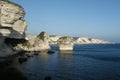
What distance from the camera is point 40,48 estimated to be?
15150 cm

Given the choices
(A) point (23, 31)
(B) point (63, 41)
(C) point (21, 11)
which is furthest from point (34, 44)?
(C) point (21, 11)

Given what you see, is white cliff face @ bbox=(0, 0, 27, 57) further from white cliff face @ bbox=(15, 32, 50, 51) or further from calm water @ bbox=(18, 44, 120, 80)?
white cliff face @ bbox=(15, 32, 50, 51)

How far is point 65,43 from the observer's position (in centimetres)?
16562

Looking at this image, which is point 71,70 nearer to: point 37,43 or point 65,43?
point 37,43

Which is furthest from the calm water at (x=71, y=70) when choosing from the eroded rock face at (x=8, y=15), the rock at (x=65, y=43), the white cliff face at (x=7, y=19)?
the rock at (x=65, y=43)

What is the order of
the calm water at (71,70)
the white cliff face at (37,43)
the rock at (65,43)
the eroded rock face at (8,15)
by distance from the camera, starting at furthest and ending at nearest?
the rock at (65,43) → the white cliff face at (37,43) → the eroded rock face at (8,15) → the calm water at (71,70)

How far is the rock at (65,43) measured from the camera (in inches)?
6437

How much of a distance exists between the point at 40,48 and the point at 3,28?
76.5 metres

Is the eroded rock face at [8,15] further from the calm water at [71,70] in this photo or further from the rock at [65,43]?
the rock at [65,43]

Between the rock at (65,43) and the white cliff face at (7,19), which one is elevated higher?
the white cliff face at (7,19)

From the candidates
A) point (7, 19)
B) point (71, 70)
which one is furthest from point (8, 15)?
point (71, 70)

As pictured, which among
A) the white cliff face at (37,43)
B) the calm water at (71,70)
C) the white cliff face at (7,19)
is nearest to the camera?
the calm water at (71,70)

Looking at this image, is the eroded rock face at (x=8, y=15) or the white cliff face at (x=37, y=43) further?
the white cliff face at (x=37, y=43)

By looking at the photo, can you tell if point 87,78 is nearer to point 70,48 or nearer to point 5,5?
point 5,5
